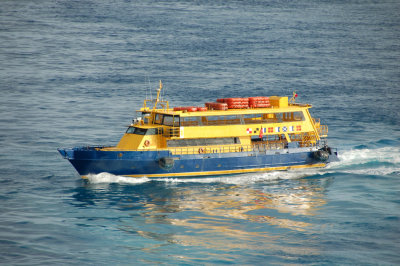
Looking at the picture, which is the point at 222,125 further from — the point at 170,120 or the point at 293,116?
the point at 293,116

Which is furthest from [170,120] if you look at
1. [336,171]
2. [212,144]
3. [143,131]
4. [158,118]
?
[336,171]

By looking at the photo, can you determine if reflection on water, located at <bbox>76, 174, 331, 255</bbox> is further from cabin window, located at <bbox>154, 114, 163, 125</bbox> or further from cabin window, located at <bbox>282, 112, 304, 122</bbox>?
cabin window, located at <bbox>282, 112, 304, 122</bbox>

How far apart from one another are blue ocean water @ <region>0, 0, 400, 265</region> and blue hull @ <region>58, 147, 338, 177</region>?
0.89 meters

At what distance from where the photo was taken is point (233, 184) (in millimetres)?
46719

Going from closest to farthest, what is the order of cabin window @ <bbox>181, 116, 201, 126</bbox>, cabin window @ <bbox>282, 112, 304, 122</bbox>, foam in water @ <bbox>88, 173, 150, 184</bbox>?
foam in water @ <bbox>88, 173, 150, 184</bbox>
cabin window @ <bbox>181, 116, 201, 126</bbox>
cabin window @ <bbox>282, 112, 304, 122</bbox>

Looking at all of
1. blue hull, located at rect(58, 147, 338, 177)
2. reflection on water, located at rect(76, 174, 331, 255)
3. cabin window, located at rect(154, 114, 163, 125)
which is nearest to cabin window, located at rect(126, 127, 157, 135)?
cabin window, located at rect(154, 114, 163, 125)

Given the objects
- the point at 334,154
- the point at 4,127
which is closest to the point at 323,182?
the point at 334,154

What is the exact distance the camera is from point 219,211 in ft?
131

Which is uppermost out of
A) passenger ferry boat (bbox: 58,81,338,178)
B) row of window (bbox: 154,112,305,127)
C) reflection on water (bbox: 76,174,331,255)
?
row of window (bbox: 154,112,305,127)

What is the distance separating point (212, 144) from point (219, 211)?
10.3 metres

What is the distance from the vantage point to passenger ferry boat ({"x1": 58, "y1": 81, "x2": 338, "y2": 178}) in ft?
152

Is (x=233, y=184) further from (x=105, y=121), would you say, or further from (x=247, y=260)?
(x=105, y=121)

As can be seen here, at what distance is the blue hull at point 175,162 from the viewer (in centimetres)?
4597

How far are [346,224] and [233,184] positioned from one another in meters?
11.3
